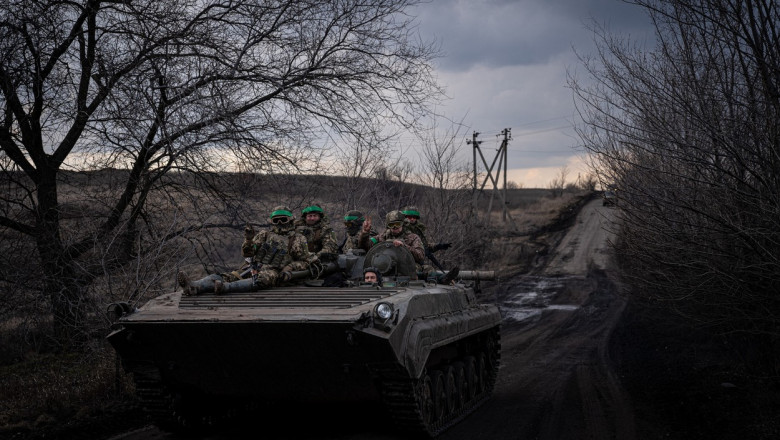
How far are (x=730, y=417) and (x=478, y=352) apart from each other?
3459 millimetres

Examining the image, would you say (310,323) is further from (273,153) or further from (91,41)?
(91,41)

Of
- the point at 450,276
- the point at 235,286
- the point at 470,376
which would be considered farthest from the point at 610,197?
the point at 235,286

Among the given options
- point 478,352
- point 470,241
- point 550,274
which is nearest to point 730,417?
point 478,352

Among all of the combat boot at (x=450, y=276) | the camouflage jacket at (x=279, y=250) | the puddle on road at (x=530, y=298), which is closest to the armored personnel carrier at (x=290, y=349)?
the camouflage jacket at (x=279, y=250)

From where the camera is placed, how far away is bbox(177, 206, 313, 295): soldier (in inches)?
328

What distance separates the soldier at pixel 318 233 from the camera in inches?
386

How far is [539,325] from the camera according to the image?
19.6 metres

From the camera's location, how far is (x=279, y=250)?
8.86 meters

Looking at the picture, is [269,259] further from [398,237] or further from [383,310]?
[398,237]

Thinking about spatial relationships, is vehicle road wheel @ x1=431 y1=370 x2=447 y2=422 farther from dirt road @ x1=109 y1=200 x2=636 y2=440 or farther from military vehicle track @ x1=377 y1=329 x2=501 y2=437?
dirt road @ x1=109 y1=200 x2=636 y2=440

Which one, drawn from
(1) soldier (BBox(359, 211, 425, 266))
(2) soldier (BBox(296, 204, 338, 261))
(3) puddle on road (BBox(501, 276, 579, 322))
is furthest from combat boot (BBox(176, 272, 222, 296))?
(3) puddle on road (BBox(501, 276, 579, 322))

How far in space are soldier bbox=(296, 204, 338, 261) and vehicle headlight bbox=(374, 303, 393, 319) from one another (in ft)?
8.87

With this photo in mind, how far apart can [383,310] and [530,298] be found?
18.2 metres

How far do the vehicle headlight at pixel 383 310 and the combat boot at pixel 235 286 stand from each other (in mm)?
1944
